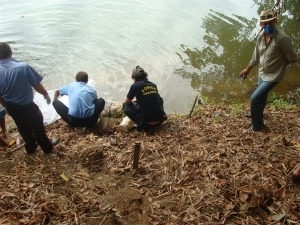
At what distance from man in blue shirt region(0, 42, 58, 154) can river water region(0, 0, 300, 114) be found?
4.46m

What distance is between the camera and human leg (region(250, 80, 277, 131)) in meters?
5.45

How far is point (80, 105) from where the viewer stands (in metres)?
6.53

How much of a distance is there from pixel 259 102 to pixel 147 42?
8492mm

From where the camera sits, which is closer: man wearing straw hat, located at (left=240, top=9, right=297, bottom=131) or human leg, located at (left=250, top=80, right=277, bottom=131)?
man wearing straw hat, located at (left=240, top=9, right=297, bottom=131)

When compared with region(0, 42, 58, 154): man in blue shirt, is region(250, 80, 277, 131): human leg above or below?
above

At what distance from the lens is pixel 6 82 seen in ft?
15.5

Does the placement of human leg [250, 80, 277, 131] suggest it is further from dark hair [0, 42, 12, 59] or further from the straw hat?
dark hair [0, 42, 12, 59]

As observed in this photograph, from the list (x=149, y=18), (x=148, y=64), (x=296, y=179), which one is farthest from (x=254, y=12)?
(x=296, y=179)

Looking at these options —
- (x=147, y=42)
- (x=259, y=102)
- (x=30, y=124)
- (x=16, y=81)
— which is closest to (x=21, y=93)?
(x=16, y=81)

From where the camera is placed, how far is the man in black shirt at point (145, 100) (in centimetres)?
630

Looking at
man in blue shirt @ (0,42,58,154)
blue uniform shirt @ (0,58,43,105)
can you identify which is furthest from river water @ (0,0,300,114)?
blue uniform shirt @ (0,58,43,105)

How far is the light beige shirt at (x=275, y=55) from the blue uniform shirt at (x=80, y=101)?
3.49m

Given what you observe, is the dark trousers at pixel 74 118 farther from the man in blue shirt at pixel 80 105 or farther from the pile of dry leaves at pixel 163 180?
the pile of dry leaves at pixel 163 180

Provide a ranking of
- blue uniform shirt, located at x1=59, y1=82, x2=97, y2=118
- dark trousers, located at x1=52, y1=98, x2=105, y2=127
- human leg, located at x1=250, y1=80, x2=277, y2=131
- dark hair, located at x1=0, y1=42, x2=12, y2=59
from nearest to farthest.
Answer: dark hair, located at x1=0, y1=42, x2=12, y2=59 < human leg, located at x1=250, y1=80, x2=277, y2=131 < blue uniform shirt, located at x1=59, y1=82, x2=97, y2=118 < dark trousers, located at x1=52, y1=98, x2=105, y2=127
